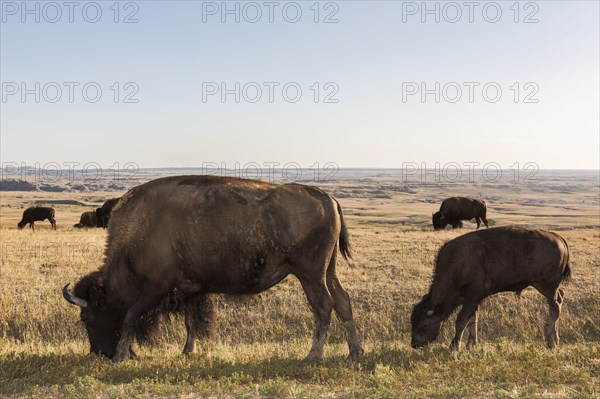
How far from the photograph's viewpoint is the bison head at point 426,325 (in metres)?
9.55

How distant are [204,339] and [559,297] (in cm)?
670

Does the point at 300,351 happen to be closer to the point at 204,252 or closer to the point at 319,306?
the point at 319,306

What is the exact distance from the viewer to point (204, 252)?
25.8 feet

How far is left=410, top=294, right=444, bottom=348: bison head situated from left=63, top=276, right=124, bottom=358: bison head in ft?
16.0

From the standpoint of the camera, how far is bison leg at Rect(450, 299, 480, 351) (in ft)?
29.7

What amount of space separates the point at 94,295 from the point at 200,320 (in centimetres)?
162

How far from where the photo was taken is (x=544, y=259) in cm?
1012

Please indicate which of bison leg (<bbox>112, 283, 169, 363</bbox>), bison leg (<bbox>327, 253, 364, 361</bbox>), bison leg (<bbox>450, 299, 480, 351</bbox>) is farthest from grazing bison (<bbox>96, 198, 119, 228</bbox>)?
bison leg (<bbox>450, 299, 480, 351</bbox>)

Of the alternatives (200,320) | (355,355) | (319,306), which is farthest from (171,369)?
(355,355)

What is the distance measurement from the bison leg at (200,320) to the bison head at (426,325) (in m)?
A: 3.51

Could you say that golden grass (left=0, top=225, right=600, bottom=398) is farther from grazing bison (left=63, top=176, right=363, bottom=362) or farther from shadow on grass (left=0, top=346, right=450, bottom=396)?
grazing bison (left=63, top=176, right=363, bottom=362)

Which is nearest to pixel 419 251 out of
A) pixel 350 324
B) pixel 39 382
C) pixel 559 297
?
pixel 559 297

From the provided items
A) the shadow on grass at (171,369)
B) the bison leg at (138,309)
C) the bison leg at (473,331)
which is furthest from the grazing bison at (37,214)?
the bison leg at (473,331)

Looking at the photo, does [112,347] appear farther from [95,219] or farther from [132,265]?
[95,219]
